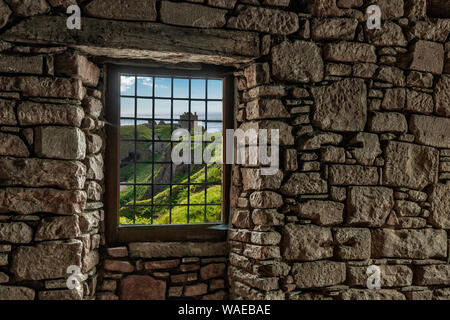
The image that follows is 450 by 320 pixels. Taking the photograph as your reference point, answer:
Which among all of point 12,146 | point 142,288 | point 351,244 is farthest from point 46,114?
point 351,244

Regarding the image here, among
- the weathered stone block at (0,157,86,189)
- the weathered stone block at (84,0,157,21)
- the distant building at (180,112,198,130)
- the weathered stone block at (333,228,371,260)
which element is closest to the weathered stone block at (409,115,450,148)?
the weathered stone block at (333,228,371,260)

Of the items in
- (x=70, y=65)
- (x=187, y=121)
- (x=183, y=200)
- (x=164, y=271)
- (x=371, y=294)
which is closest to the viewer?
(x=70, y=65)

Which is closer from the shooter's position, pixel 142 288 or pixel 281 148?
pixel 281 148

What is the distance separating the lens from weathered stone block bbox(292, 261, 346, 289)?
274 centimetres

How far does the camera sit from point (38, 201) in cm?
243

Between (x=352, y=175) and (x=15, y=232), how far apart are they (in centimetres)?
262

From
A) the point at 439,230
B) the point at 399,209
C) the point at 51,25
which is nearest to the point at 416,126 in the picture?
the point at 399,209

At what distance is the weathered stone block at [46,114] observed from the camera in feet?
7.93

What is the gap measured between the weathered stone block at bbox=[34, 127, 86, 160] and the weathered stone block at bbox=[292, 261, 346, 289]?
1.94 m

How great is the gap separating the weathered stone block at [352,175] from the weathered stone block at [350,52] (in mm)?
910

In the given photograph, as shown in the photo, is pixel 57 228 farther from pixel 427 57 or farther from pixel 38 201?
pixel 427 57

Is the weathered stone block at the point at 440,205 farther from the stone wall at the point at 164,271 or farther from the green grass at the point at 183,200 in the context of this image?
the green grass at the point at 183,200

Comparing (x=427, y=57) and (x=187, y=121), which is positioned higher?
(x=427, y=57)

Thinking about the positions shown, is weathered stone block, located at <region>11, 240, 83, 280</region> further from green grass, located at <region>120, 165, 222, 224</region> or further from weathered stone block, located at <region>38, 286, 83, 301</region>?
green grass, located at <region>120, 165, 222, 224</region>
